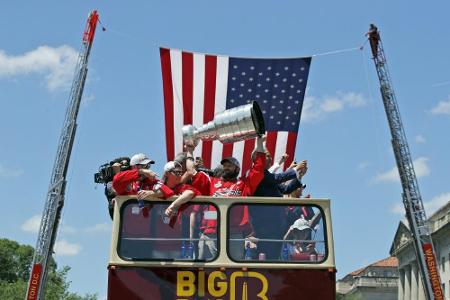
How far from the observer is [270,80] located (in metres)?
15.6

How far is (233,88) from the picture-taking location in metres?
15.6

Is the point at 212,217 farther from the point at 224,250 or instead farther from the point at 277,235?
the point at 277,235

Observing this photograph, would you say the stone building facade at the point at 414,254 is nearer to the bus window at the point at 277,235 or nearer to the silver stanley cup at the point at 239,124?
the silver stanley cup at the point at 239,124

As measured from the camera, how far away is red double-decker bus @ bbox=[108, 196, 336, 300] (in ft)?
25.2

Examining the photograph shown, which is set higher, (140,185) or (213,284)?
(140,185)

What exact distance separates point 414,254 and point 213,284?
88.4 meters

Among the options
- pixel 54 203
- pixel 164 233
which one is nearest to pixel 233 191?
pixel 164 233

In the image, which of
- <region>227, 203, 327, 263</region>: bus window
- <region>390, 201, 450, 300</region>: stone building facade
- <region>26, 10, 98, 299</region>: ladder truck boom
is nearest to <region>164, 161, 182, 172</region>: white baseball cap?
<region>227, 203, 327, 263</region>: bus window

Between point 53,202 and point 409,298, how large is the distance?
70988 millimetres

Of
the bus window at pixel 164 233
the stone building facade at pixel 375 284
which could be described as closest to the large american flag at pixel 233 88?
the bus window at pixel 164 233

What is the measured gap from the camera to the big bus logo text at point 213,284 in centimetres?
768

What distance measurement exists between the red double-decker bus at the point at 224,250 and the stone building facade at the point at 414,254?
221 ft

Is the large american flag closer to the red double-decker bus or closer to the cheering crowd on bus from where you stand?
the cheering crowd on bus

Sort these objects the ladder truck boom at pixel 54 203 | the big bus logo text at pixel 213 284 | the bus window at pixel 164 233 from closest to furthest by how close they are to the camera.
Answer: the big bus logo text at pixel 213 284, the bus window at pixel 164 233, the ladder truck boom at pixel 54 203
